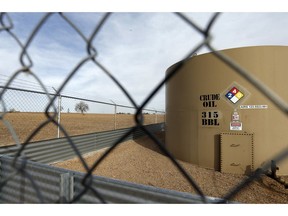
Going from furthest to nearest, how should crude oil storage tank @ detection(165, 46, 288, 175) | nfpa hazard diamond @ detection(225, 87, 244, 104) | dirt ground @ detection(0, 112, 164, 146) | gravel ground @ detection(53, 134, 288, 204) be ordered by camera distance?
1. dirt ground @ detection(0, 112, 164, 146)
2. nfpa hazard diamond @ detection(225, 87, 244, 104)
3. crude oil storage tank @ detection(165, 46, 288, 175)
4. gravel ground @ detection(53, 134, 288, 204)

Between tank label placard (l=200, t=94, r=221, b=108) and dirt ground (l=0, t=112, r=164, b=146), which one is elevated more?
tank label placard (l=200, t=94, r=221, b=108)

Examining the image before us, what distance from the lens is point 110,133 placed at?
935 cm

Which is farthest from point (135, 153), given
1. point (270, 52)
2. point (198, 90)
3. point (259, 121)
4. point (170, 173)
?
point (270, 52)

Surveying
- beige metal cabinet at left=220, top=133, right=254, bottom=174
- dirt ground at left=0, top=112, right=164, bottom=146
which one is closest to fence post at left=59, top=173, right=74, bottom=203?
dirt ground at left=0, top=112, right=164, bottom=146

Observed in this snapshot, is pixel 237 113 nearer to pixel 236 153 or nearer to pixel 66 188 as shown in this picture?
pixel 236 153

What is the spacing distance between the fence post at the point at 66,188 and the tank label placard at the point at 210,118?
526 centimetres

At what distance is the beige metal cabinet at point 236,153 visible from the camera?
5523mm

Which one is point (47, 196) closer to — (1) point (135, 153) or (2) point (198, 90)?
(2) point (198, 90)

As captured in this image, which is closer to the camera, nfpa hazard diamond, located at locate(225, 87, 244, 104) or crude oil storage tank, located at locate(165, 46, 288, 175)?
crude oil storage tank, located at locate(165, 46, 288, 175)

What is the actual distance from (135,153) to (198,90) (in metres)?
3.62

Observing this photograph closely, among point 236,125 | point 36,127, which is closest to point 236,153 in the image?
point 236,125

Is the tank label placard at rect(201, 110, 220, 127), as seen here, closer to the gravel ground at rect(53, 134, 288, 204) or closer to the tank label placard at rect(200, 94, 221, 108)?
the tank label placard at rect(200, 94, 221, 108)

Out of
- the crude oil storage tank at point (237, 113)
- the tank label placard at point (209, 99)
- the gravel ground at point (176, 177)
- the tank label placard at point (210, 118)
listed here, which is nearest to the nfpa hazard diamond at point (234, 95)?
the crude oil storage tank at point (237, 113)

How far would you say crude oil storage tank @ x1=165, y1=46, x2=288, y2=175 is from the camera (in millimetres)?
5414
